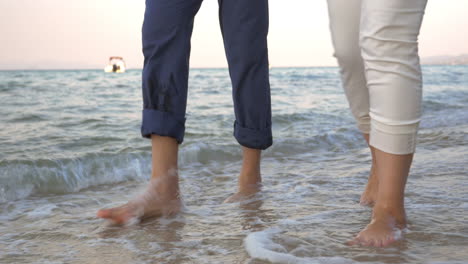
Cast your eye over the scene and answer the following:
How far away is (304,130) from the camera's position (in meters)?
4.89

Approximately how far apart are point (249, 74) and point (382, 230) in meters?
0.86

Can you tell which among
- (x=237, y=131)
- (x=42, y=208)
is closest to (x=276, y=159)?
(x=237, y=131)

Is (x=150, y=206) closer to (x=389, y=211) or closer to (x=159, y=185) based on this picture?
(x=159, y=185)

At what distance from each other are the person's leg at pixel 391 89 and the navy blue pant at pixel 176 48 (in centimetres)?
64

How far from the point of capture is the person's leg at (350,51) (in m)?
1.53

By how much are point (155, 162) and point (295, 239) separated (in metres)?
0.57

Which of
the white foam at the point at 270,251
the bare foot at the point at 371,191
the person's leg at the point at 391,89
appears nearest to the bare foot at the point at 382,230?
the person's leg at the point at 391,89

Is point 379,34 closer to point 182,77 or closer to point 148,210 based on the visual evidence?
point 182,77

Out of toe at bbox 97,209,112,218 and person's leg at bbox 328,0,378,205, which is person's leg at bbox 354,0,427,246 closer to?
person's leg at bbox 328,0,378,205

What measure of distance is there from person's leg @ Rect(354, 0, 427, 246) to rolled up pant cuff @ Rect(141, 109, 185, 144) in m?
0.68

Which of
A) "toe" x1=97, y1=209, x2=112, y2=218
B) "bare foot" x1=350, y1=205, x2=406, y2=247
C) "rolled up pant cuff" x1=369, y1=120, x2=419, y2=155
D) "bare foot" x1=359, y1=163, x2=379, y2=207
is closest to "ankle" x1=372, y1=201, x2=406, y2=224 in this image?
"bare foot" x1=350, y1=205, x2=406, y2=247

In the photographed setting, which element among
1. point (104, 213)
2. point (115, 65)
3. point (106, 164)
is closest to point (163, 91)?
point (104, 213)

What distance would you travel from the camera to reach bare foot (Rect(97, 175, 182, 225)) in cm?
170

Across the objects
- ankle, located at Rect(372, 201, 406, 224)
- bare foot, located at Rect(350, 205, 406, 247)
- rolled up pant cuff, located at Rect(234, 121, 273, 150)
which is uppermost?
rolled up pant cuff, located at Rect(234, 121, 273, 150)
